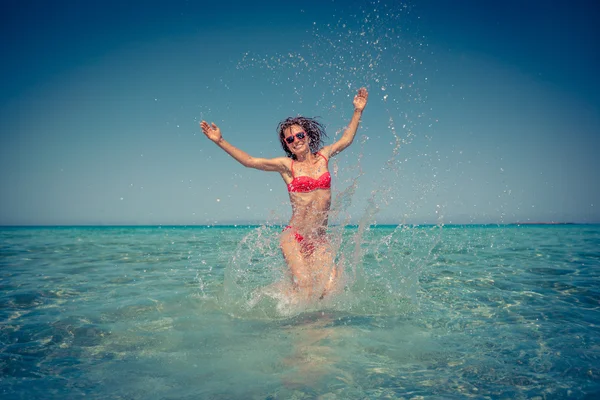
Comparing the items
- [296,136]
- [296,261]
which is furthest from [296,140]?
[296,261]

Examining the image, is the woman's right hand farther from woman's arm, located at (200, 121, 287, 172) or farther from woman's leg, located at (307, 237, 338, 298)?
woman's leg, located at (307, 237, 338, 298)

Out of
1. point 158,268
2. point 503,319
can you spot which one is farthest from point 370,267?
point 158,268

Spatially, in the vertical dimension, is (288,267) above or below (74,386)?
above

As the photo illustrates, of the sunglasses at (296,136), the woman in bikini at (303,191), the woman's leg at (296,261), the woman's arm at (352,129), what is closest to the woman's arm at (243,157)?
the woman in bikini at (303,191)

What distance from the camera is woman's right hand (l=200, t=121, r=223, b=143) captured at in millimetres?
5258

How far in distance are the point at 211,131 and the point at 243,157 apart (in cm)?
58

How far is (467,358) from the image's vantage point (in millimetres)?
3061

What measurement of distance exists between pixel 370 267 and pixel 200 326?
5.18 m

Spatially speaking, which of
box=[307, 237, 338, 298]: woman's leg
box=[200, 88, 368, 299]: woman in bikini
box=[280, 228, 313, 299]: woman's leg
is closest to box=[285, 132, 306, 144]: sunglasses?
box=[200, 88, 368, 299]: woman in bikini

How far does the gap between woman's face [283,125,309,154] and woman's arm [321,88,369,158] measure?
32cm

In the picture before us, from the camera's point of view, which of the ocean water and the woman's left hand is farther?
the woman's left hand

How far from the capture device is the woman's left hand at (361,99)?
5758mm

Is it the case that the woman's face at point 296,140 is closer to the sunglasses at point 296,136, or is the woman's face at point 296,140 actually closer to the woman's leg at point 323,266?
the sunglasses at point 296,136

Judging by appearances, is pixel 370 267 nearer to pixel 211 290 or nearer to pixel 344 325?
pixel 211 290
